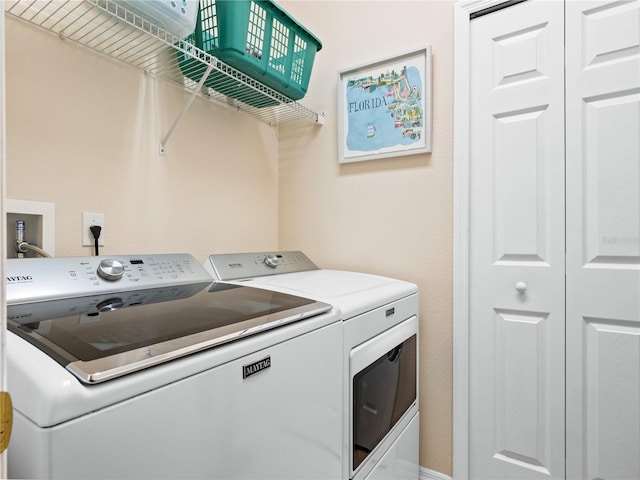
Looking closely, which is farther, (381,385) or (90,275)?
(381,385)

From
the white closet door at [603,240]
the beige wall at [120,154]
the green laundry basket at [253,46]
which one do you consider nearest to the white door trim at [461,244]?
the white closet door at [603,240]

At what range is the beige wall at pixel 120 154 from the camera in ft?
3.61

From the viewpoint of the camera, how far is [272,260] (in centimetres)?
160

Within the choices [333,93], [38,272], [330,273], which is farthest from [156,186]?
[333,93]

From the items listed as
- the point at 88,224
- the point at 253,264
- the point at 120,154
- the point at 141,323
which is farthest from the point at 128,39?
the point at 141,323

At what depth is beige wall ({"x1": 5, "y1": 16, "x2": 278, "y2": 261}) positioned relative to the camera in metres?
1.10

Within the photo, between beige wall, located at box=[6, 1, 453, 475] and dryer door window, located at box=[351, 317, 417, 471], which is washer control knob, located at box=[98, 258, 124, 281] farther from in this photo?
dryer door window, located at box=[351, 317, 417, 471]

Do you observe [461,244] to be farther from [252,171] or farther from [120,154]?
[120,154]

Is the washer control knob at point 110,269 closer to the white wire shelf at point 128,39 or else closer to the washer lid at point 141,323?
the washer lid at point 141,323

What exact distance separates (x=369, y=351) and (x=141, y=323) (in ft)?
2.27

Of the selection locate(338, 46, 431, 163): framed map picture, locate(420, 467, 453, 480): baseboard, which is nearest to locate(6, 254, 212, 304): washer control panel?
locate(338, 46, 431, 163): framed map picture

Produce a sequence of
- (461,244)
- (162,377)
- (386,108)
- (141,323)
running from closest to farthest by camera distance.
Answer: (162,377), (141,323), (461,244), (386,108)

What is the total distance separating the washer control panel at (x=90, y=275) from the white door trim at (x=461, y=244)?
105cm

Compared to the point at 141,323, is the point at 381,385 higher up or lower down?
lower down
